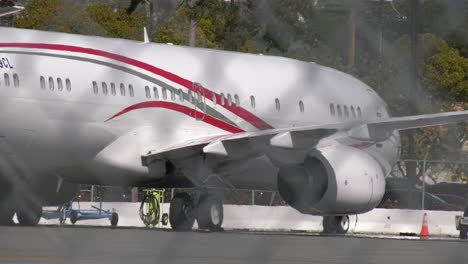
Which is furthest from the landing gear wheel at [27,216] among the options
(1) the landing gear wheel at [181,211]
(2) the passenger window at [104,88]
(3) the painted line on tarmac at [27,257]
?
(3) the painted line on tarmac at [27,257]

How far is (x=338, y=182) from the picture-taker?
32.9 ft

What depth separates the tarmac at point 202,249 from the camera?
20.8ft

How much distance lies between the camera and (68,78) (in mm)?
8359

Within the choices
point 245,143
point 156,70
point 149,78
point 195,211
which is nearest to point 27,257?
point 149,78

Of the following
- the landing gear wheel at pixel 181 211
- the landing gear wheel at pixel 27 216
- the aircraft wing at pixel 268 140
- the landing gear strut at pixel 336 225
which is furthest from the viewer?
the landing gear strut at pixel 336 225

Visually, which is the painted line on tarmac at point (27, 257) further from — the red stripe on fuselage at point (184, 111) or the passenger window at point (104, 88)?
the red stripe on fuselage at point (184, 111)

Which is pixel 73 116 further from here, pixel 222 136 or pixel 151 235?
pixel 222 136

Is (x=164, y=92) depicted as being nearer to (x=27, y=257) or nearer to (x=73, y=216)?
(x=27, y=257)

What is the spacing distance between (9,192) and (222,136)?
2.07 meters

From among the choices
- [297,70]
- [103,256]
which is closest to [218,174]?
[103,256]

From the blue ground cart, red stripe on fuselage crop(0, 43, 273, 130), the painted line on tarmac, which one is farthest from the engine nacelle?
the blue ground cart

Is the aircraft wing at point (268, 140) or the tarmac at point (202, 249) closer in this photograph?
the tarmac at point (202, 249)

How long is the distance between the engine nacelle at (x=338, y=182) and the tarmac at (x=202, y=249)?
372 mm

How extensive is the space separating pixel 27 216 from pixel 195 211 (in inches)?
66.4
